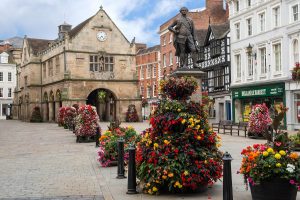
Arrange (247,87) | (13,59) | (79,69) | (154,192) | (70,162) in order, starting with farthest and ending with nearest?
(13,59) < (79,69) < (247,87) < (70,162) < (154,192)

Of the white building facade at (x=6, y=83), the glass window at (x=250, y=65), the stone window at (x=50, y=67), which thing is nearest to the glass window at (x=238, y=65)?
the glass window at (x=250, y=65)

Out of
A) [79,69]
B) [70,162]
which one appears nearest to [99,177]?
[70,162]

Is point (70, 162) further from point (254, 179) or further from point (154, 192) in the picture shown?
point (254, 179)

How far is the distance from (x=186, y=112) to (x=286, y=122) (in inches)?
983

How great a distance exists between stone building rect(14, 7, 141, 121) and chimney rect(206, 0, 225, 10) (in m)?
11.8

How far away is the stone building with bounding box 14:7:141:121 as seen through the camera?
47719 millimetres

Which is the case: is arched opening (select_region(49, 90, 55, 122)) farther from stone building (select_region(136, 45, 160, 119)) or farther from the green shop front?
the green shop front

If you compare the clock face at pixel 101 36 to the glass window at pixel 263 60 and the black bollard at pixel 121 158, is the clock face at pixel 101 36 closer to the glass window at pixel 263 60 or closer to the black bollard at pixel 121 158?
the glass window at pixel 263 60

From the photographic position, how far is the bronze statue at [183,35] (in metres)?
11.3

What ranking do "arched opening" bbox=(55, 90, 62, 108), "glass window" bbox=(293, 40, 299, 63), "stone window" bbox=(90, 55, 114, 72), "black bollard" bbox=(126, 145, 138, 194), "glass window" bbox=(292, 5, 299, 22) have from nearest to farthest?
"black bollard" bbox=(126, 145, 138, 194) → "glass window" bbox=(293, 40, 299, 63) → "glass window" bbox=(292, 5, 299, 22) → "stone window" bbox=(90, 55, 114, 72) → "arched opening" bbox=(55, 90, 62, 108)

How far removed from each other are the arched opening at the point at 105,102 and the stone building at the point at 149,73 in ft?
45.8

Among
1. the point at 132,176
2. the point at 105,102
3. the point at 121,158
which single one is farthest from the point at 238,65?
the point at 132,176

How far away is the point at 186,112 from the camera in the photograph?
853cm

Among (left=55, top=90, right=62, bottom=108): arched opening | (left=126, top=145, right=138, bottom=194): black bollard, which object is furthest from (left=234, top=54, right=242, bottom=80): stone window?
(left=126, top=145, right=138, bottom=194): black bollard
